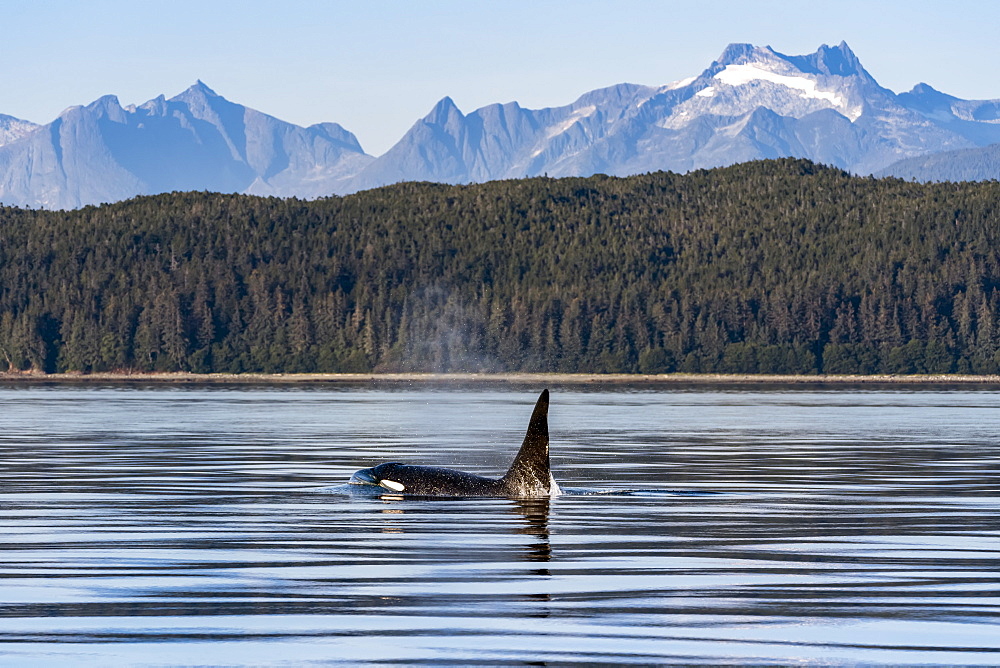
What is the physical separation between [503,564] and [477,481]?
14136 millimetres

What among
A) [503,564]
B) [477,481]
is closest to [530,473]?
[477,481]

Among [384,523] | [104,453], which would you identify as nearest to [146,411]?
[104,453]

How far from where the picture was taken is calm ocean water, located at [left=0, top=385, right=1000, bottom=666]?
19.7 m

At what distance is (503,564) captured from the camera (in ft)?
89.0

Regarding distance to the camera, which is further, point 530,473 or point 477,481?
point 477,481

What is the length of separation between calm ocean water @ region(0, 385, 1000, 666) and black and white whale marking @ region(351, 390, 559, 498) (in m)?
1.00

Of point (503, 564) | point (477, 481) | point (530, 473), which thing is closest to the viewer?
point (503, 564)

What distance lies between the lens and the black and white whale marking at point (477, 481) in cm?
4069

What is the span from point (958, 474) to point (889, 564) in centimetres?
2491

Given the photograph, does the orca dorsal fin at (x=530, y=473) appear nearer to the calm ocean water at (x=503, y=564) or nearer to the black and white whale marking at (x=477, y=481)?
the black and white whale marking at (x=477, y=481)

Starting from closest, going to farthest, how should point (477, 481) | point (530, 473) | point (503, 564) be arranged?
point (503, 564)
point (530, 473)
point (477, 481)

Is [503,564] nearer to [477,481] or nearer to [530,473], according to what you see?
[530,473]

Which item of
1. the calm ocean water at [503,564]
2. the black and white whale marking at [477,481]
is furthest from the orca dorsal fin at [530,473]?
the calm ocean water at [503,564]

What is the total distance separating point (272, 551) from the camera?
28.9 metres
